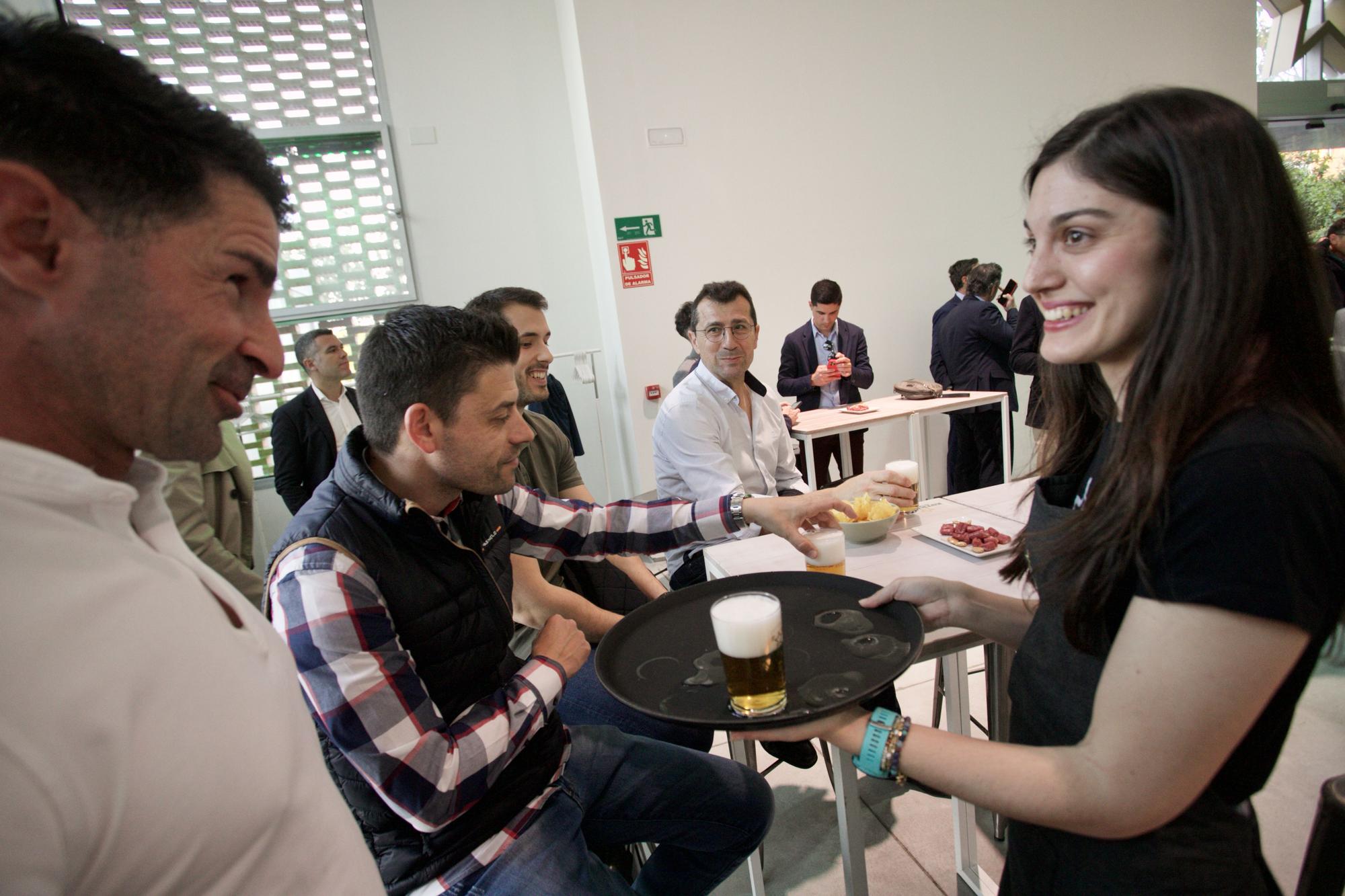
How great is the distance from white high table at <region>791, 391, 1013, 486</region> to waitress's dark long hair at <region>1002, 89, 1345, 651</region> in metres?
3.33

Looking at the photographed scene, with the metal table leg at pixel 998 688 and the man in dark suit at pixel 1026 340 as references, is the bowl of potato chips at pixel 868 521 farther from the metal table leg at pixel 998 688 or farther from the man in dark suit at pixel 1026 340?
the man in dark suit at pixel 1026 340

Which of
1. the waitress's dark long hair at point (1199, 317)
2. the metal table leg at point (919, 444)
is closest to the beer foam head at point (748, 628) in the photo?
the waitress's dark long hair at point (1199, 317)

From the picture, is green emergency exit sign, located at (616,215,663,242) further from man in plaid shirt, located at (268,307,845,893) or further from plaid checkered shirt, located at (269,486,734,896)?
plaid checkered shirt, located at (269,486,734,896)

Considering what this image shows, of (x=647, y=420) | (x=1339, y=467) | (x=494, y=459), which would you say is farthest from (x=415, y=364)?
(x=647, y=420)

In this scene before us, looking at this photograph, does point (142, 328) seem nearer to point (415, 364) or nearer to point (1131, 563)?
point (415, 364)

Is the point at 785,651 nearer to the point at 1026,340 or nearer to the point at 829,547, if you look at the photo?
the point at 829,547

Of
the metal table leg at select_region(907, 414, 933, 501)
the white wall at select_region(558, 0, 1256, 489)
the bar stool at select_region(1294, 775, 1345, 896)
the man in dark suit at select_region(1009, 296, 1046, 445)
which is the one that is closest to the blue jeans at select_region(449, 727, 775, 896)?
the bar stool at select_region(1294, 775, 1345, 896)

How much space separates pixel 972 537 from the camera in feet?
5.66

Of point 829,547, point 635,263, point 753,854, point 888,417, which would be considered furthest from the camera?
point 635,263

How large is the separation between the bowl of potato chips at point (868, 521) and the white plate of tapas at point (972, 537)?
12 centimetres

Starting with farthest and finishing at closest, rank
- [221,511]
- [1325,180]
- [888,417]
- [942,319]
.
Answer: [1325,180] → [942,319] → [888,417] → [221,511]

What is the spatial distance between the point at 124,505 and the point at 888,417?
13.8 feet

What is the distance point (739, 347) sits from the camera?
306 cm

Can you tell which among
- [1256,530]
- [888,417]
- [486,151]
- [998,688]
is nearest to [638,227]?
[486,151]
